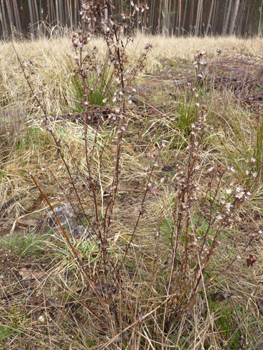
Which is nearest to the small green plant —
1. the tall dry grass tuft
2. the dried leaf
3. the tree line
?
the tall dry grass tuft

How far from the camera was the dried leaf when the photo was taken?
152cm

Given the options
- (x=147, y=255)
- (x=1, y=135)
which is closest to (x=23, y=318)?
(x=147, y=255)

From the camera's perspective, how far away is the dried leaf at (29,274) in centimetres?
152

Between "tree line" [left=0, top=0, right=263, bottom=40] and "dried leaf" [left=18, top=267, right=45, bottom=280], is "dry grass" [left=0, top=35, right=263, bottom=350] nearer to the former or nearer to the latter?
"dried leaf" [left=18, top=267, right=45, bottom=280]

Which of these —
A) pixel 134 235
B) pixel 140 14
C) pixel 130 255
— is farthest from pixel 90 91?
pixel 140 14

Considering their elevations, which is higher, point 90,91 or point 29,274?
Answer: point 90,91

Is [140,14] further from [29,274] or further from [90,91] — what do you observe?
[29,274]

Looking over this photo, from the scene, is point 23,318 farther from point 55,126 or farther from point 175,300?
point 55,126

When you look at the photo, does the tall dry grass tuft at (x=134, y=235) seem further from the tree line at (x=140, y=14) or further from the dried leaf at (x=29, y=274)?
the tree line at (x=140, y=14)

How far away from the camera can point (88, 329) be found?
123 cm

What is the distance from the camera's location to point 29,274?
154 centimetres

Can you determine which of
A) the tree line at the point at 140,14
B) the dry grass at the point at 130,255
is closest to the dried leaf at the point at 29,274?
the dry grass at the point at 130,255

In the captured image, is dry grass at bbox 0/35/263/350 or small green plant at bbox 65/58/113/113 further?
small green plant at bbox 65/58/113/113

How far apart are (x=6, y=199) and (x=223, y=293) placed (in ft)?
6.04
